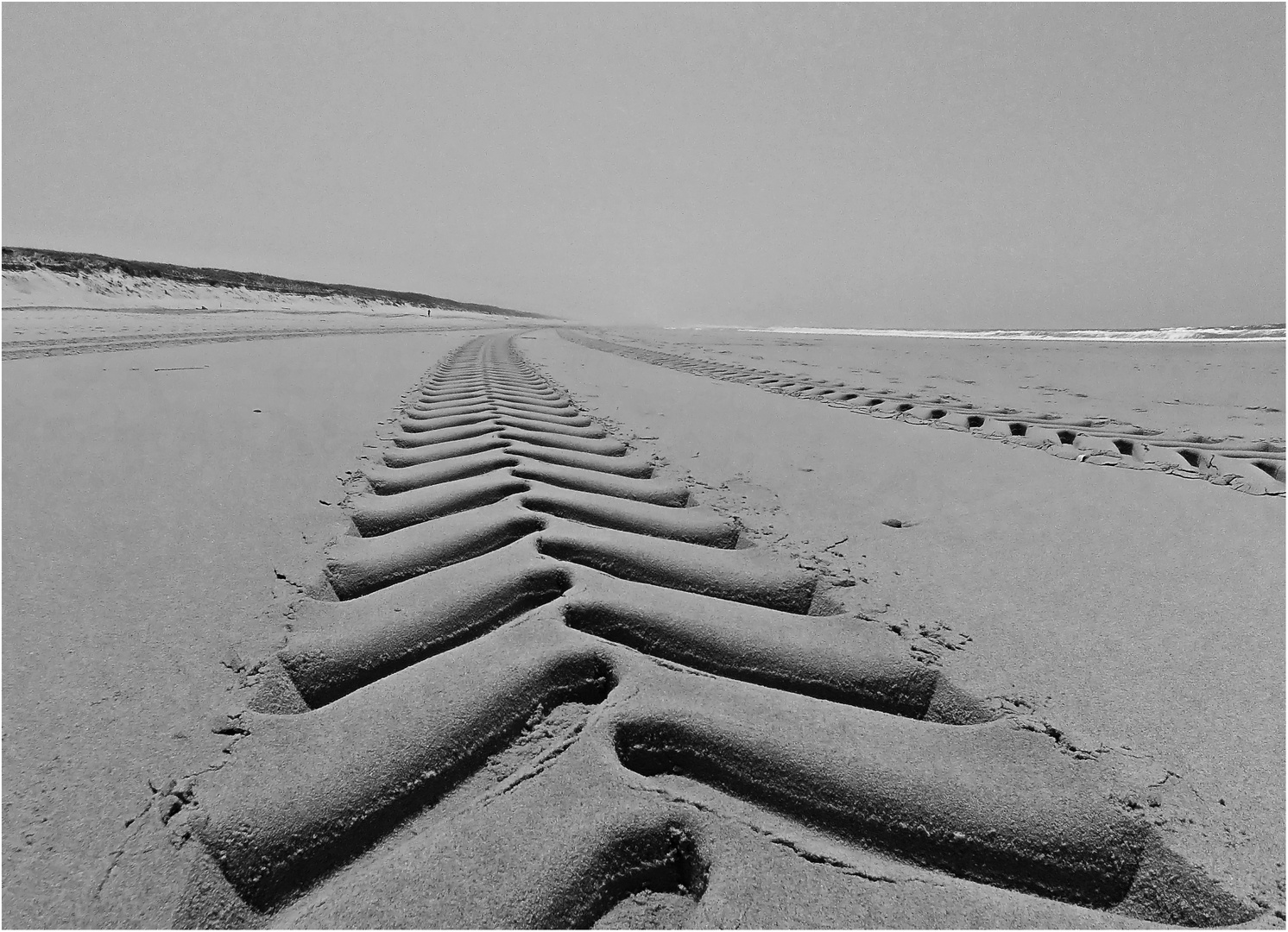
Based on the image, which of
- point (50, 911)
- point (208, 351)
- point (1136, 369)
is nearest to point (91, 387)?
point (208, 351)

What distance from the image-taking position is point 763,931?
1.53 ft

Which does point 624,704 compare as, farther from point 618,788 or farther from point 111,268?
point 111,268

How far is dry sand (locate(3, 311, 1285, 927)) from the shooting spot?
19.6 inches

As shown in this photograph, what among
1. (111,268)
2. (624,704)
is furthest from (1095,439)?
(111,268)

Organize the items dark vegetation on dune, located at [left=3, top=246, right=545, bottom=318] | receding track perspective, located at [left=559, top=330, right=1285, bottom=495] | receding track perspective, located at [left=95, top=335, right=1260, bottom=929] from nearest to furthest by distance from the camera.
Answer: receding track perspective, located at [left=95, top=335, right=1260, bottom=929]
receding track perspective, located at [left=559, top=330, right=1285, bottom=495]
dark vegetation on dune, located at [left=3, top=246, right=545, bottom=318]

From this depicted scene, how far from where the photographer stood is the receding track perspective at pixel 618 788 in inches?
19.1

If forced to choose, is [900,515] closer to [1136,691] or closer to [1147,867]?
[1136,691]

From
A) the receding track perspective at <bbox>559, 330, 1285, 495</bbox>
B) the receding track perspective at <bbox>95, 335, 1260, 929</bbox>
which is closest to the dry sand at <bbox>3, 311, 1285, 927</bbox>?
the receding track perspective at <bbox>95, 335, 1260, 929</bbox>

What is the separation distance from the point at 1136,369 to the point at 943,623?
22.6 ft

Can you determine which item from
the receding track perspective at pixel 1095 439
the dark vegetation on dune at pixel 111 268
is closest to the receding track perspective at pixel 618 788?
the receding track perspective at pixel 1095 439

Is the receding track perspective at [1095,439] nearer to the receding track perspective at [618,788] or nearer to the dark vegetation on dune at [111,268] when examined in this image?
the receding track perspective at [618,788]

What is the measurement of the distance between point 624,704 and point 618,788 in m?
0.11

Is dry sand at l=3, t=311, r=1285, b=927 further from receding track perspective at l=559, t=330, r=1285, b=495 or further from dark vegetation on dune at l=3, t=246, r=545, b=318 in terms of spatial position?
dark vegetation on dune at l=3, t=246, r=545, b=318

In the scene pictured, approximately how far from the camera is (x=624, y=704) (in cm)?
68
